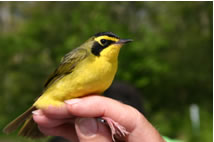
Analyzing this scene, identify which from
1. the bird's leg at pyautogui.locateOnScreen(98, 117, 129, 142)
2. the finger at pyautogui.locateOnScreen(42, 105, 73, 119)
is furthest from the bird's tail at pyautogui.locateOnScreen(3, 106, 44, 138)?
the bird's leg at pyautogui.locateOnScreen(98, 117, 129, 142)

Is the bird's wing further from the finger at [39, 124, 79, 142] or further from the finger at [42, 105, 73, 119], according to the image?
the finger at [39, 124, 79, 142]

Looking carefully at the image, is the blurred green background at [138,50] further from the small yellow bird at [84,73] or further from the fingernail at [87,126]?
the fingernail at [87,126]

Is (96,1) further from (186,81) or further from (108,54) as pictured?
(108,54)

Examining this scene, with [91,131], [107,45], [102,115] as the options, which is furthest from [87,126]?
[107,45]

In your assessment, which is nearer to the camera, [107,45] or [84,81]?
[84,81]

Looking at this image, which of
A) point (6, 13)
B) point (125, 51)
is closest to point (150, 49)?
point (125, 51)

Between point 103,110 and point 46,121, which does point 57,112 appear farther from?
point 103,110
